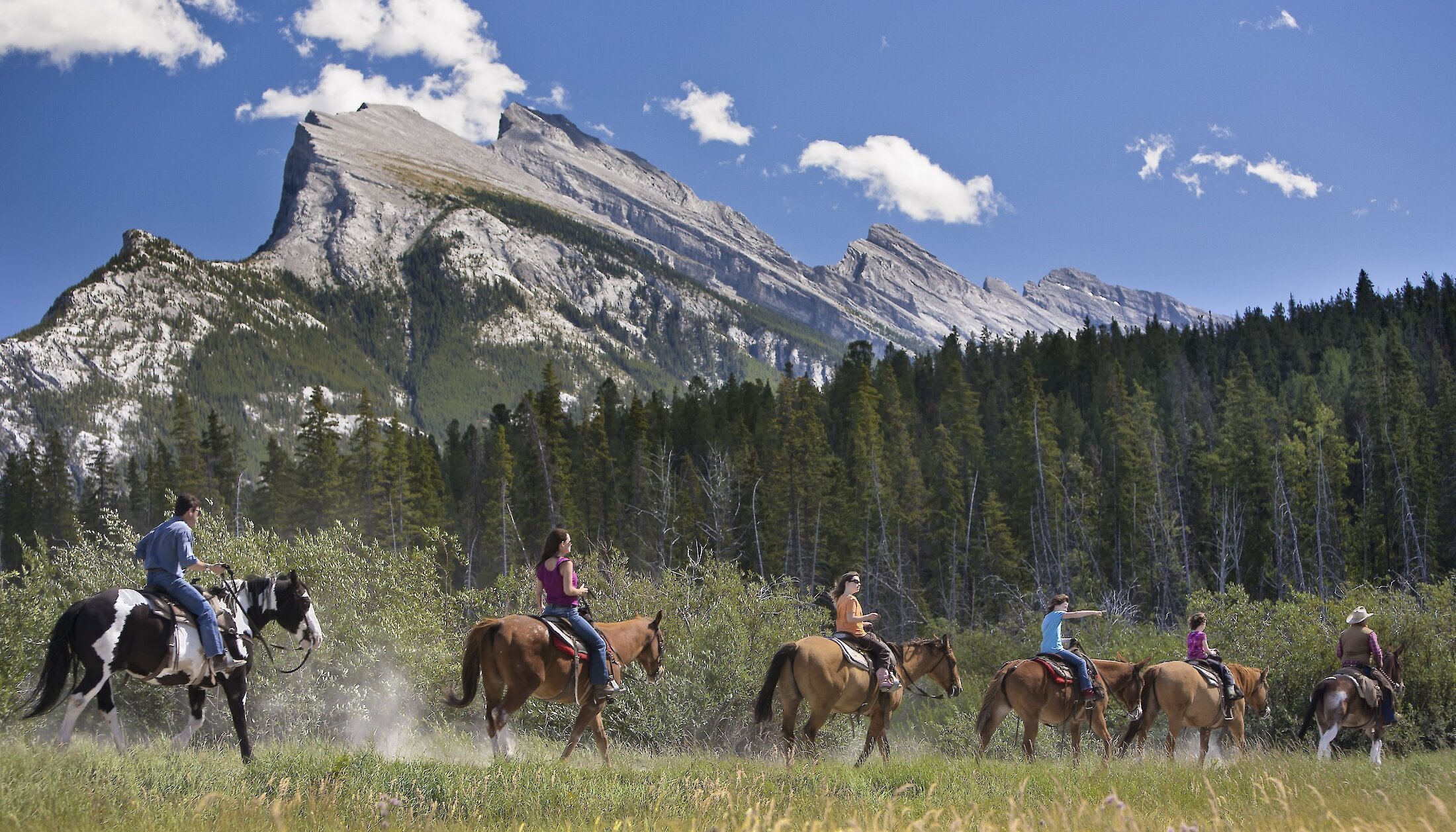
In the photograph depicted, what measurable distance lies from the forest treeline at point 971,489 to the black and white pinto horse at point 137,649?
46.0 meters

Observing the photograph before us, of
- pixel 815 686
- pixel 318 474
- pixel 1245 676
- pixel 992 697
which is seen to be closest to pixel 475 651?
pixel 815 686

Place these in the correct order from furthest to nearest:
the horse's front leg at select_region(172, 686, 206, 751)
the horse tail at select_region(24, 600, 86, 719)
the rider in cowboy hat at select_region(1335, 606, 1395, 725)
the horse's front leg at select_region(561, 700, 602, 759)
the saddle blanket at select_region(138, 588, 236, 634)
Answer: the rider in cowboy hat at select_region(1335, 606, 1395, 725), the horse's front leg at select_region(561, 700, 602, 759), the horse's front leg at select_region(172, 686, 206, 751), the saddle blanket at select_region(138, 588, 236, 634), the horse tail at select_region(24, 600, 86, 719)

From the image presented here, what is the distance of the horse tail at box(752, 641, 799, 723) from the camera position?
1321 centimetres

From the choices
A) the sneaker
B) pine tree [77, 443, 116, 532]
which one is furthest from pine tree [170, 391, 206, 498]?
the sneaker

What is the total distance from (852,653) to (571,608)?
12.8 ft

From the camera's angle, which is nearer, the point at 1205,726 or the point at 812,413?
the point at 1205,726

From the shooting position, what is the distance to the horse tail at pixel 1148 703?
650 inches

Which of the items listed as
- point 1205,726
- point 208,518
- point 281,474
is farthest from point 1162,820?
point 281,474

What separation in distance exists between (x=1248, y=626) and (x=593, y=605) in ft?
56.1

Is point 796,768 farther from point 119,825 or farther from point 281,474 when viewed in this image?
point 281,474

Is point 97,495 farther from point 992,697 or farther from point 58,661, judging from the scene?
point 992,697

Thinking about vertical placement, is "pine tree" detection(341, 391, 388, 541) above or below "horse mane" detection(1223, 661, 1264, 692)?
above

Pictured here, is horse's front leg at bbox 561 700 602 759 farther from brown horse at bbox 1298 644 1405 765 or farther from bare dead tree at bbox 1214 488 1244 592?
bare dead tree at bbox 1214 488 1244 592

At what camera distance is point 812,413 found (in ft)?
230
